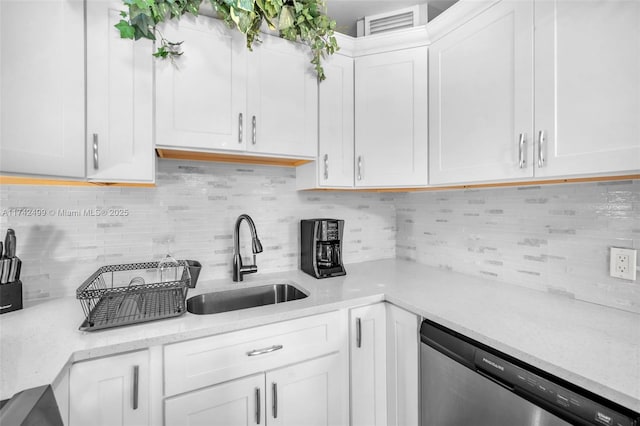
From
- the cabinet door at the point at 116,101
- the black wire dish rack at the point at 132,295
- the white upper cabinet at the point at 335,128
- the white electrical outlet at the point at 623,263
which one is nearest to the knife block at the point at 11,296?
the black wire dish rack at the point at 132,295

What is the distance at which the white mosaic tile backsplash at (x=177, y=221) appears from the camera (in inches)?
52.7

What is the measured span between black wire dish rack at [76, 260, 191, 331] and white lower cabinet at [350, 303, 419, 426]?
2.47 ft

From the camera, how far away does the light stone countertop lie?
79cm

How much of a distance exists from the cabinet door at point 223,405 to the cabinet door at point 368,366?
42 cm

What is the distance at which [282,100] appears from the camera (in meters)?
1.53

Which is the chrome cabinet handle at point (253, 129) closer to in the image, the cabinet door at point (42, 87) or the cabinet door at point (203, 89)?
the cabinet door at point (203, 89)

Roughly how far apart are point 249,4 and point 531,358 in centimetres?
145

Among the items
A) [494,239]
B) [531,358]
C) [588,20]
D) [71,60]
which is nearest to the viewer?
[531,358]

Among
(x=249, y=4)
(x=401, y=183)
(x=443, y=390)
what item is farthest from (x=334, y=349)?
(x=249, y=4)

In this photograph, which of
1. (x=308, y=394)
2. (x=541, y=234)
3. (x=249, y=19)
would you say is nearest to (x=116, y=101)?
(x=249, y=19)

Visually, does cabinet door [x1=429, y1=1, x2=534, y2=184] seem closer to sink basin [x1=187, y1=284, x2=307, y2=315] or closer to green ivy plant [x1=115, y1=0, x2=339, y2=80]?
green ivy plant [x1=115, y1=0, x2=339, y2=80]

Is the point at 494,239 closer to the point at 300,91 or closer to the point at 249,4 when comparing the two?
the point at 300,91

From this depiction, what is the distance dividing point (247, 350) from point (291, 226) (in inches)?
34.5

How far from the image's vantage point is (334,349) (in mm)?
1312
